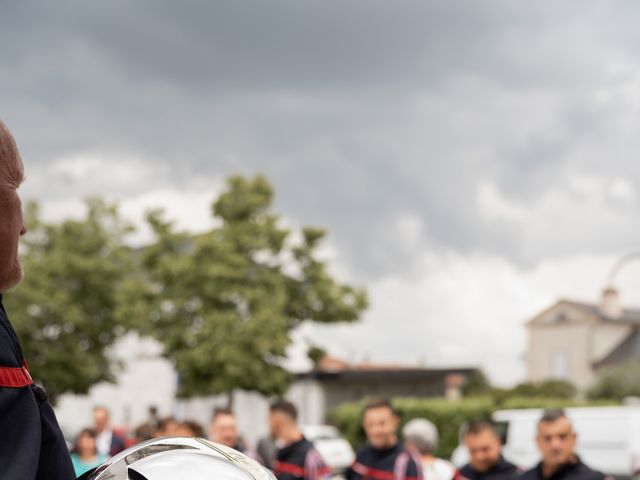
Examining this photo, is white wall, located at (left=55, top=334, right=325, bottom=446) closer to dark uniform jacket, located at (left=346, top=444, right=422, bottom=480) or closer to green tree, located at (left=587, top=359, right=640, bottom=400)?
green tree, located at (left=587, top=359, right=640, bottom=400)

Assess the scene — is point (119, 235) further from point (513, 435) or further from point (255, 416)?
point (513, 435)

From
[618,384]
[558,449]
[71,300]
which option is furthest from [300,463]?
[618,384]

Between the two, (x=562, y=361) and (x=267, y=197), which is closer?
(x=267, y=197)

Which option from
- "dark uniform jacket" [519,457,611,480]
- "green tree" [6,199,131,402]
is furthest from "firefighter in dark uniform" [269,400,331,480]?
"green tree" [6,199,131,402]

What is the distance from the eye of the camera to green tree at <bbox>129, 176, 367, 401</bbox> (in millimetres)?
33781

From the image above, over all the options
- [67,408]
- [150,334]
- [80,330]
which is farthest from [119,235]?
[67,408]

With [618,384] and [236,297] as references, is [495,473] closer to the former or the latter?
[236,297]

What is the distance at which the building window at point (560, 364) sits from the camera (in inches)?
2712

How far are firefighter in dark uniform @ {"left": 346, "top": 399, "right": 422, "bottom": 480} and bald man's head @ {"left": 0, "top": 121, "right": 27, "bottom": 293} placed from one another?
273 inches

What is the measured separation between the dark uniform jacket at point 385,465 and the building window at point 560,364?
61.7m

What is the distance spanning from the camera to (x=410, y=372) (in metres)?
53.9

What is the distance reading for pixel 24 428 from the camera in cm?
185

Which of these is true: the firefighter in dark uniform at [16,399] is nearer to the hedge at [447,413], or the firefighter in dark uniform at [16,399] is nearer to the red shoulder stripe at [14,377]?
the red shoulder stripe at [14,377]

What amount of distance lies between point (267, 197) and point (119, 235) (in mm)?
7482
